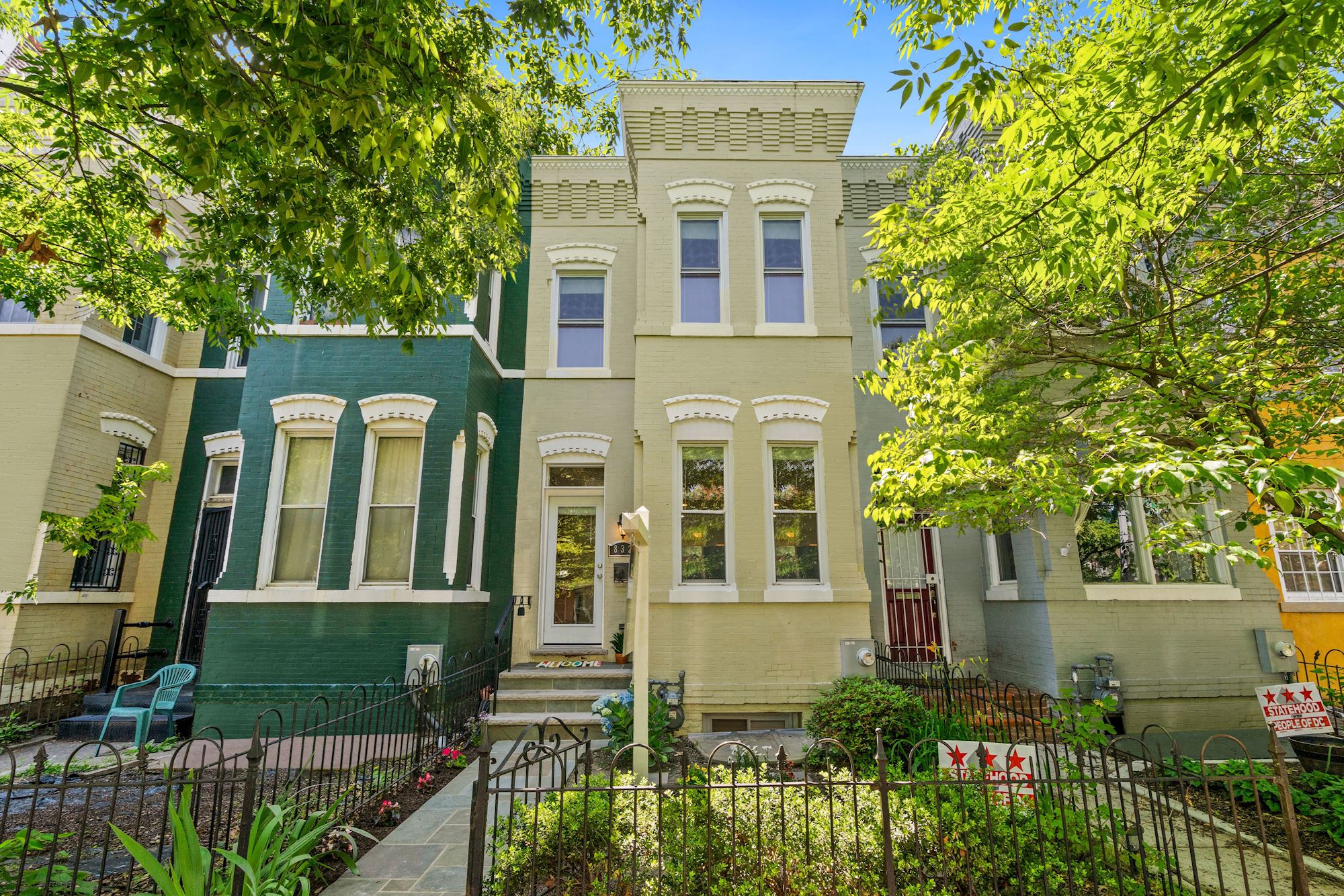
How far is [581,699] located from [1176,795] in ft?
21.9

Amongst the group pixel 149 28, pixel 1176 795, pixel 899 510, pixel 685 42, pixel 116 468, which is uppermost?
pixel 685 42

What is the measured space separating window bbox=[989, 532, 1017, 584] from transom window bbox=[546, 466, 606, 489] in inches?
252

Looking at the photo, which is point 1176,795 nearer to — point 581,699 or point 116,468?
point 581,699

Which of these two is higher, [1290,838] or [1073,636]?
[1073,636]

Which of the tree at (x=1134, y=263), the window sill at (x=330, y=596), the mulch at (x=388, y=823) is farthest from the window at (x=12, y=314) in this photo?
the tree at (x=1134, y=263)

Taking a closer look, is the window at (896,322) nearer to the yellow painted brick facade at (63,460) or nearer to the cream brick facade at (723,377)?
the cream brick facade at (723,377)

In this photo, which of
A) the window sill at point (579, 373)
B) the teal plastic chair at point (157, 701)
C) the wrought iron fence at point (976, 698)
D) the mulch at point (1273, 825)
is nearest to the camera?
the mulch at point (1273, 825)

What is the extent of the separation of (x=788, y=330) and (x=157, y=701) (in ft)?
31.1

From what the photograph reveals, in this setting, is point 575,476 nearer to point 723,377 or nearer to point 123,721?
point 723,377

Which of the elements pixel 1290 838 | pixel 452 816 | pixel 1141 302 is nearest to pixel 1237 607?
pixel 1141 302

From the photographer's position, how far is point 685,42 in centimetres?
751

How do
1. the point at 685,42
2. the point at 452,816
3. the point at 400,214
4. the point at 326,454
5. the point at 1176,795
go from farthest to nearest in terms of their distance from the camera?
the point at 326,454, the point at 685,42, the point at 1176,795, the point at 400,214, the point at 452,816

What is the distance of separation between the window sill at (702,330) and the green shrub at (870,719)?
16.8ft

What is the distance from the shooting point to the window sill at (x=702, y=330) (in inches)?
374
